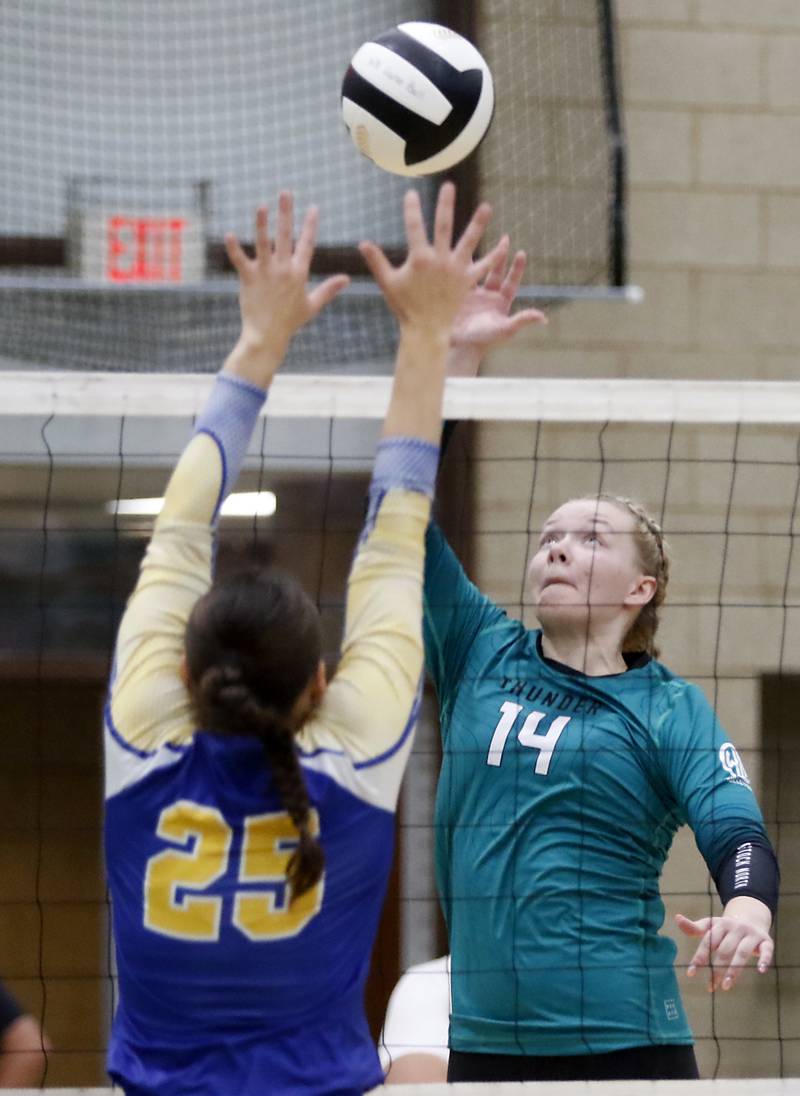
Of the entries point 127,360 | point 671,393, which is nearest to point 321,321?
point 127,360

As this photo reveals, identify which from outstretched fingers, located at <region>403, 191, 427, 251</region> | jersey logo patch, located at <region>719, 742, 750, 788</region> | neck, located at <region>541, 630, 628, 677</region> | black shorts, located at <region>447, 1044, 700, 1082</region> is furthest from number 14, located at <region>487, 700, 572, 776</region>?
outstretched fingers, located at <region>403, 191, 427, 251</region>

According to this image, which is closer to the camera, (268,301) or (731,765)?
(268,301)

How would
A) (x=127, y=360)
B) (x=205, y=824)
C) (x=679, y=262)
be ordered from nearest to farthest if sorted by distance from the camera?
(x=205, y=824) < (x=127, y=360) < (x=679, y=262)

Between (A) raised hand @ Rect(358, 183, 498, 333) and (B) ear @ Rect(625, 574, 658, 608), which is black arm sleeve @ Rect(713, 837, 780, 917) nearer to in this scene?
(B) ear @ Rect(625, 574, 658, 608)

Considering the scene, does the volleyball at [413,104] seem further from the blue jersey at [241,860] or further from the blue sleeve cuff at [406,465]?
the blue jersey at [241,860]

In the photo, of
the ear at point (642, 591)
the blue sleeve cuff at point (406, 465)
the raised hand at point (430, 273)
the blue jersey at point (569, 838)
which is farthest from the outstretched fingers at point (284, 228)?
the ear at point (642, 591)

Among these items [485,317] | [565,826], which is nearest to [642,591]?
[565,826]

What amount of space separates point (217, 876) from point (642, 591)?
Result: 139 centimetres

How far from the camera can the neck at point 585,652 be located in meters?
3.27

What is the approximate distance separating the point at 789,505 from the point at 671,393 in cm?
281

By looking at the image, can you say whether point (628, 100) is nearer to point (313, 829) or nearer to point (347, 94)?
point (347, 94)

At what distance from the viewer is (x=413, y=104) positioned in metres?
3.68

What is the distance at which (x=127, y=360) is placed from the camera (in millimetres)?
5660

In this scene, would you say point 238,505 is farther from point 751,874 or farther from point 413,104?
point 751,874
